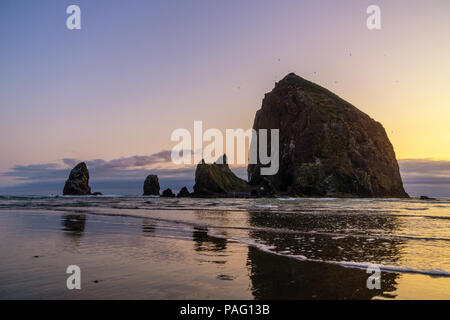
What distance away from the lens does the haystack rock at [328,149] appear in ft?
283

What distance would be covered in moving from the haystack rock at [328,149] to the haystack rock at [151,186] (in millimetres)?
40511

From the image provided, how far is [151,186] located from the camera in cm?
12369

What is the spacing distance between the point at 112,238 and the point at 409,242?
35.4ft

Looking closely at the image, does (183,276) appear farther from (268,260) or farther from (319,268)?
(319,268)

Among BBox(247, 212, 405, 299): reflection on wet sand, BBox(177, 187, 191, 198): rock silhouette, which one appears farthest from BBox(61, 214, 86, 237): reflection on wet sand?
BBox(177, 187, 191, 198): rock silhouette

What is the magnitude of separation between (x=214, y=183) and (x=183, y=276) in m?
96.0

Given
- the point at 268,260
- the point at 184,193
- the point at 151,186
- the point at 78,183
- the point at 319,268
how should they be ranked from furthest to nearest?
the point at 151,186 < the point at 78,183 < the point at 184,193 < the point at 268,260 < the point at 319,268

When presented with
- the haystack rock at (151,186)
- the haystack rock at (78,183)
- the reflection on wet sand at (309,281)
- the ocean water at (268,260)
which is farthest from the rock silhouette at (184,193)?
the reflection on wet sand at (309,281)

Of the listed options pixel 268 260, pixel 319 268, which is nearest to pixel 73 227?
pixel 268 260

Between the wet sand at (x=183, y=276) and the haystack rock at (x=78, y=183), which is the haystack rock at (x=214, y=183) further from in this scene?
the wet sand at (x=183, y=276)
